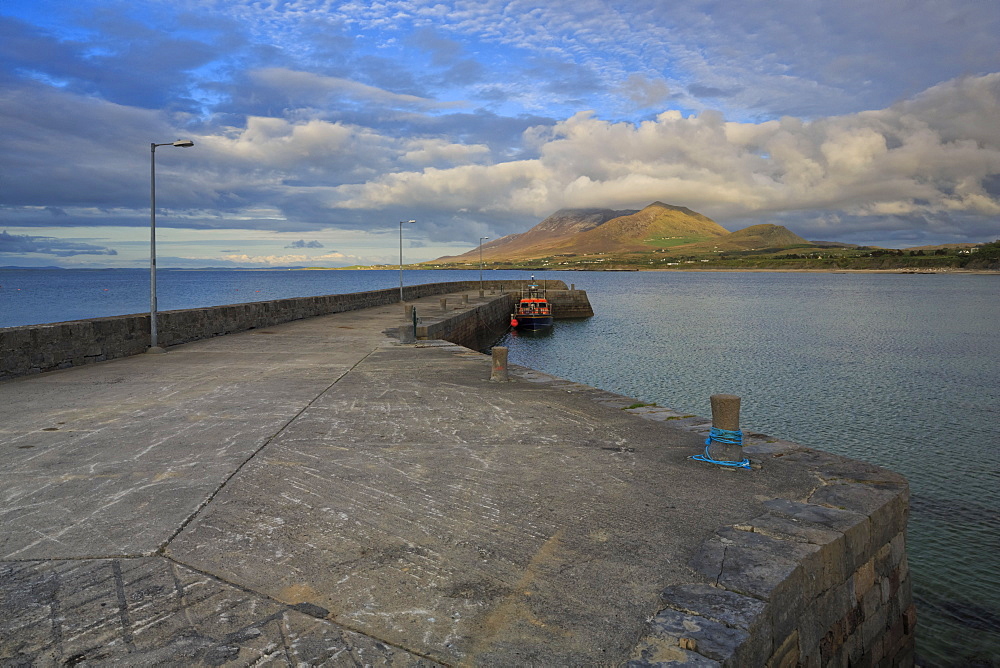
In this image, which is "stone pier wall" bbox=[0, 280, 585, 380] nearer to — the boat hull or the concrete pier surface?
the concrete pier surface

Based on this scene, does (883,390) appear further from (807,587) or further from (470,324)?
(807,587)

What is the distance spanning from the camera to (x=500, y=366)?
39.3ft

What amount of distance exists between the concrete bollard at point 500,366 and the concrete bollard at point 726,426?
5.55 meters

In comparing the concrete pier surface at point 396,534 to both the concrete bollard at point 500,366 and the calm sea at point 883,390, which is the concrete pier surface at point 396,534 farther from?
the calm sea at point 883,390

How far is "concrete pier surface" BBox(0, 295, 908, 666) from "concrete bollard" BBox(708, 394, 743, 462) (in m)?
0.17

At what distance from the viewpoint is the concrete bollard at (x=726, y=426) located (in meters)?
6.72

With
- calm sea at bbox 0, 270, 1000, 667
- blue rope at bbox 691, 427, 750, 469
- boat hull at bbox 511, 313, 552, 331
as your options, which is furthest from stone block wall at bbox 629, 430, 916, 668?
boat hull at bbox 511, 313, 552, 331

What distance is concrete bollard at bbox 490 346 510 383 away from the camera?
11914 mm

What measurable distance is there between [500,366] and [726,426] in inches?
226

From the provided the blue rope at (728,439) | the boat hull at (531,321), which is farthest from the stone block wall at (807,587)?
the boat hull at (531,321)

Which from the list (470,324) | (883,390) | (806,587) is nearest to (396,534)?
(806,587)

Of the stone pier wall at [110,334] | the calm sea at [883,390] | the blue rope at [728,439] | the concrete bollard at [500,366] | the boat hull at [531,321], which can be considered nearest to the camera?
the blue rope at [728,439]

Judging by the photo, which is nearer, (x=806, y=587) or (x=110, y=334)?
(x=806, y=587)

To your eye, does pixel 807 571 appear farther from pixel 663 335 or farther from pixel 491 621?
pixel 663 335
